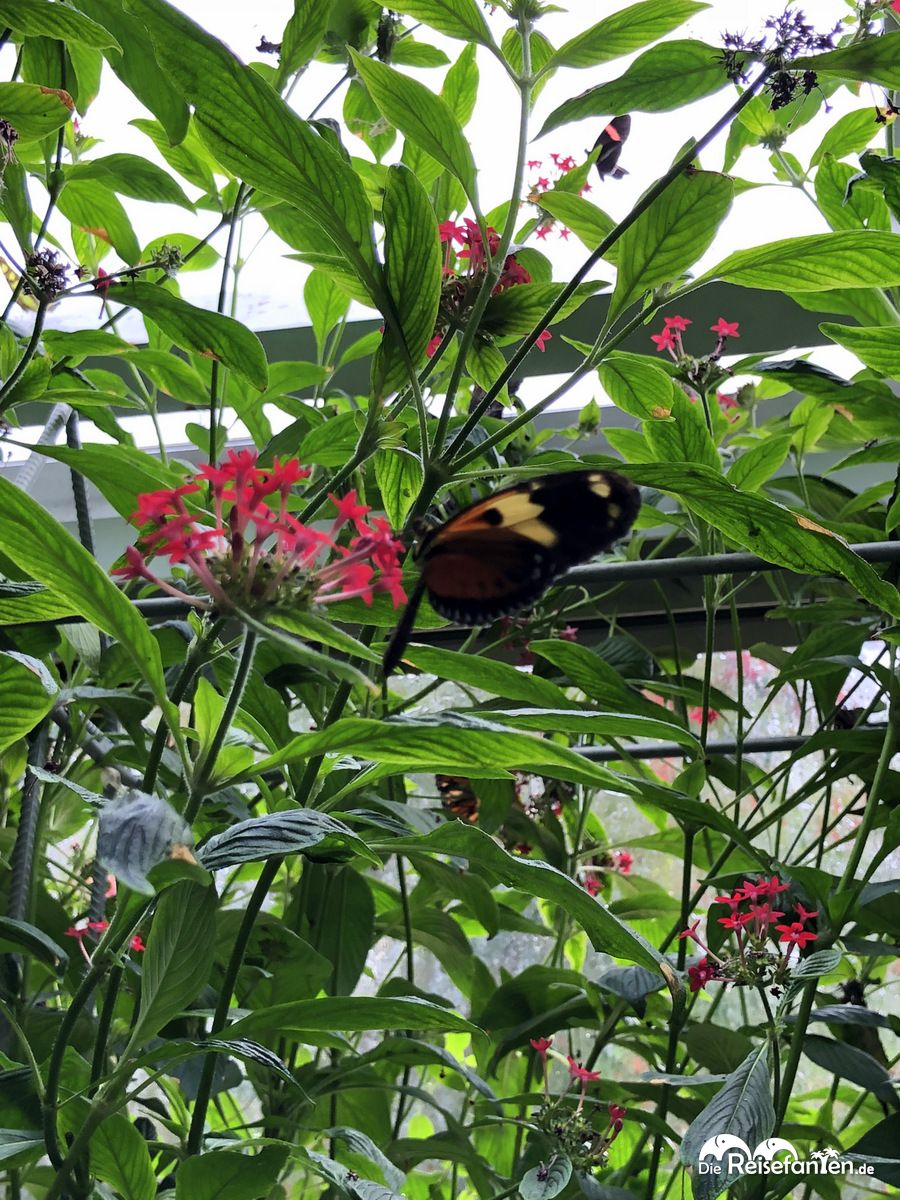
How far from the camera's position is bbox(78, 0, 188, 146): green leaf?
68 cm

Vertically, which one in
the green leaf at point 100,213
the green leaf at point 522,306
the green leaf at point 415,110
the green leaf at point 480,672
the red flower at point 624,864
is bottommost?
the red flower at point 624,864

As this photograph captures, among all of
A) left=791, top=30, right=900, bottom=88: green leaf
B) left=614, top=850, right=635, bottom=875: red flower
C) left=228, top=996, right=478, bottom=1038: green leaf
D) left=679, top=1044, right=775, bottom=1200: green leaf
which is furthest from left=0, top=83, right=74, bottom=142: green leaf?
left=614, top=850, right=635, bottom=875: red flower

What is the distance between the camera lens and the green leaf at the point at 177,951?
18.3 inches

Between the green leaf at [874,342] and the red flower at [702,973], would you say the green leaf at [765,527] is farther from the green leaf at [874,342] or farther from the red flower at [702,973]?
the red flower at [702,973]

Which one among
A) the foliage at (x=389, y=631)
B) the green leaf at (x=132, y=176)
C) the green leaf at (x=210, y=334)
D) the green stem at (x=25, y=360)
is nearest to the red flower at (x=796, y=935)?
the foliage at (x=389, y=631)

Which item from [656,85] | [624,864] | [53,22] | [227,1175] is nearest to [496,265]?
[656,85]

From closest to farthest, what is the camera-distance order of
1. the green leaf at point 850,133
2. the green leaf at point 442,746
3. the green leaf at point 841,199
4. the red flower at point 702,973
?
1. the green leaf at point 442,746
2. the red flower at point 702,973
3. the green leaf at point 841,199
4. the green leaf at point 850,133

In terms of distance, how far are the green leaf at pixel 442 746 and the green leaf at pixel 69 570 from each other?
0.24 ft

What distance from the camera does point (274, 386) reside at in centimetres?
116

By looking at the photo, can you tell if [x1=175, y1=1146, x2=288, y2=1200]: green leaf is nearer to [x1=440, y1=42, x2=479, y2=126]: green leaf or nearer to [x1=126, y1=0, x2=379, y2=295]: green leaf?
[x1=126, y1=0, x2=379, y2=295]: green leaf

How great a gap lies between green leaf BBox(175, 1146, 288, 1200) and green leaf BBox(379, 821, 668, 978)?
6.9 inches

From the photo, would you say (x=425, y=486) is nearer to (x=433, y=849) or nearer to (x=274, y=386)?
(x=433, y=849)

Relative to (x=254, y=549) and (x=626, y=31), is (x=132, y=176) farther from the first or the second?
(x=254, y=549)

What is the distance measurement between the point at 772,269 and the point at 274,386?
0.67m
